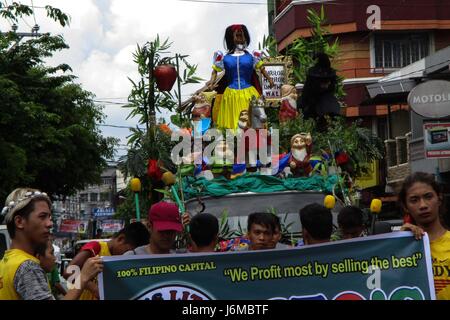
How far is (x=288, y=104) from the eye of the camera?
11.1 metres

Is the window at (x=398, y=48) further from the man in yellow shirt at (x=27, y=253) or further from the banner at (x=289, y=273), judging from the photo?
the man in yellow shirt at (x=27, y=253)

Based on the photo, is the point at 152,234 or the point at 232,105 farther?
the point at 232,105

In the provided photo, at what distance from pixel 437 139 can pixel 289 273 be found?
13.8m

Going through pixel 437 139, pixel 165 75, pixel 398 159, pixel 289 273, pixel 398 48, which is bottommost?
pixel 289 273

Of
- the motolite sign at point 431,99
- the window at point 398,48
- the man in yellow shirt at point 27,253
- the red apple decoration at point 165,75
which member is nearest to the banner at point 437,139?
the motolite sign at point 431,99

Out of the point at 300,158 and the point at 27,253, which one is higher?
the point at 300,158

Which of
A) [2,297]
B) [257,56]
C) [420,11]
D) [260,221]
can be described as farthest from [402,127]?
[2,297]

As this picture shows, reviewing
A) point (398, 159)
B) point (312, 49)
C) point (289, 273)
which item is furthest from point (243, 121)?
point (398, 159)

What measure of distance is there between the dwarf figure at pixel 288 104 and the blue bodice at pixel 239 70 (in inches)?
16.9

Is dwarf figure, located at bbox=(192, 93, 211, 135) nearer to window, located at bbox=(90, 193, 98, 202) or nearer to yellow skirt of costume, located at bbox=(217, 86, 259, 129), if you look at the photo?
yellow skirt of costume, located at bbox=(217, 86, 259, 129)

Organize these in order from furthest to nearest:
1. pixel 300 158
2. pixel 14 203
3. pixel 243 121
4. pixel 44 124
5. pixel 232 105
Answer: pixel 44 124, pixel 232 105, pixel 243 121, pixel 300 158, pixel 14 203

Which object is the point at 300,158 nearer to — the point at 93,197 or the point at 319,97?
the point at 319,97

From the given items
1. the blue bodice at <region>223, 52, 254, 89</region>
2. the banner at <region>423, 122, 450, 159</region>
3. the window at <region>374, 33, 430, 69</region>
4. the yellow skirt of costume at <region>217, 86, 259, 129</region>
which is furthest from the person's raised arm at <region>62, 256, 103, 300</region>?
the window at <region>374, 33, 430, 69</region>

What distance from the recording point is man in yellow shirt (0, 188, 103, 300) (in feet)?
15.2
